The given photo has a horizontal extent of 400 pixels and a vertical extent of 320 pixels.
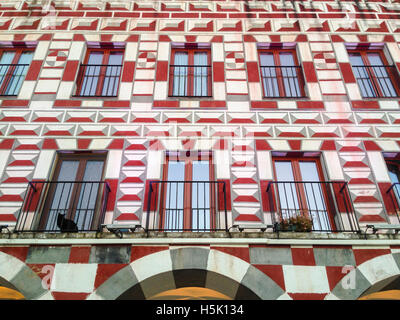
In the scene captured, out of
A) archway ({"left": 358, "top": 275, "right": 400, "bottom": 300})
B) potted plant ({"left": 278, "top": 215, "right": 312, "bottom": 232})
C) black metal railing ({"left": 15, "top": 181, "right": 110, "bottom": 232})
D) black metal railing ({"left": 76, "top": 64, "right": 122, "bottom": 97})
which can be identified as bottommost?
archway ({"left": 358, "top": 275, "right": 400, "bottom": 300})

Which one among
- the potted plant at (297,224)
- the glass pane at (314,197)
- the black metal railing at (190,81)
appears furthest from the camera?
the black metal railing at (190,81)

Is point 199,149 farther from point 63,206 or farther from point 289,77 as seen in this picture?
point 289,77

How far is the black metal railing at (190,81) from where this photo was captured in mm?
9312

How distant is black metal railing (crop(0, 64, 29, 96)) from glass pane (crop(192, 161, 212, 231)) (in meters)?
5.36

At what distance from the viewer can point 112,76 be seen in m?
9.55

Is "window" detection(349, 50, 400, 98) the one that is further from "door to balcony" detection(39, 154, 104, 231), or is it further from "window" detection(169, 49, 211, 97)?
"door to balcony" detection(39, 154, 104, 231)

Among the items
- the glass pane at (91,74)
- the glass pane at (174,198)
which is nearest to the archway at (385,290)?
the glass pane at (174,198)

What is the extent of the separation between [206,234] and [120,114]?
3.98 metres

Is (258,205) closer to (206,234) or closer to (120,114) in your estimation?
(206,234)

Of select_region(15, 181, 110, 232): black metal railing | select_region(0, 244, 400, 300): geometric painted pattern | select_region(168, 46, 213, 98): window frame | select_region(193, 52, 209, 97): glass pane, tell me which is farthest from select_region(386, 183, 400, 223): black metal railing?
select_region(15, 181, 110, 232): black metal railing

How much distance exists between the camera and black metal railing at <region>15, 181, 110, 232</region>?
7.01 m

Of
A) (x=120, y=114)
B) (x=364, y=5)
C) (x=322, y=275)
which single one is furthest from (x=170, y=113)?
(x=364, y=5)

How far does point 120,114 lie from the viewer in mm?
8688

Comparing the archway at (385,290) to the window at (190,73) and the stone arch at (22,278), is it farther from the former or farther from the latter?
the window at (190,73)
